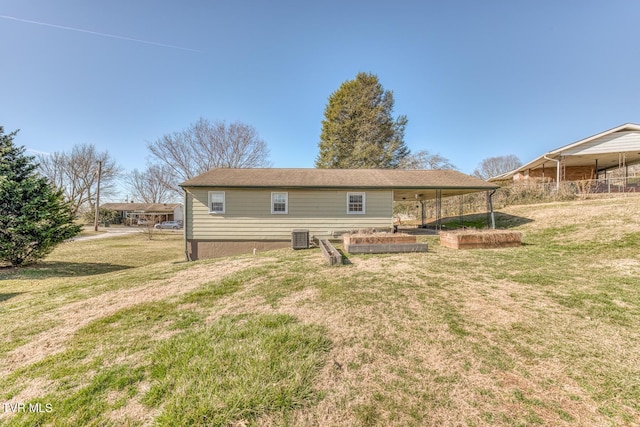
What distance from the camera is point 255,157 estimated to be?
28.1 metres

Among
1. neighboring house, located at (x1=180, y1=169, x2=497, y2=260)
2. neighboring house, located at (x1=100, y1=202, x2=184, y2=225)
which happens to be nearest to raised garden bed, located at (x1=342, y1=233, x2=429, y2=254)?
neighboring house, located at (x1=180, y1=169, x2=497, y2=260)

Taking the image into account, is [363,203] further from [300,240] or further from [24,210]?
[24,210]

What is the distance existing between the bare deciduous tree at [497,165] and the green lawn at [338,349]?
48.7 metres

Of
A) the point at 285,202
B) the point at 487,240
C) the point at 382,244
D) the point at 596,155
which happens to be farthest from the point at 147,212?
the point at 596,155

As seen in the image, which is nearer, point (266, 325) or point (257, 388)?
point (257, 388)

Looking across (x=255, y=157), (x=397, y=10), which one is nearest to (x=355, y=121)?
(x=255, y=157)

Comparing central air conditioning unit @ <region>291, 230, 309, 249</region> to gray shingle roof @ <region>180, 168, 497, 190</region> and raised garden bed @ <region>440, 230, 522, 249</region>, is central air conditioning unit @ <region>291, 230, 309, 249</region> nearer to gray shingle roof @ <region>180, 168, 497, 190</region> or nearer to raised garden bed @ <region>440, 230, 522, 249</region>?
gray shingle roof @ <region>180, 168, 497, 190</region>

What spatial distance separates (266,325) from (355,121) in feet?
84.4

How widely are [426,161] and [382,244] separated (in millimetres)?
21491

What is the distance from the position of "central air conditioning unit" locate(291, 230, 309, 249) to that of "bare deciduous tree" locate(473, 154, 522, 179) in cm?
4821

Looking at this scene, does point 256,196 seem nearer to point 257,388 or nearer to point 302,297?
point 302,297

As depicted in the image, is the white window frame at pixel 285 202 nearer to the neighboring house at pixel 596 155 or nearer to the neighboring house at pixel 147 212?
the neighboring house at pixel 596 155

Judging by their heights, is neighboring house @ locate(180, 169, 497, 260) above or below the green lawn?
above

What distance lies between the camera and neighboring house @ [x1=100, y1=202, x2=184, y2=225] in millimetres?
43303
